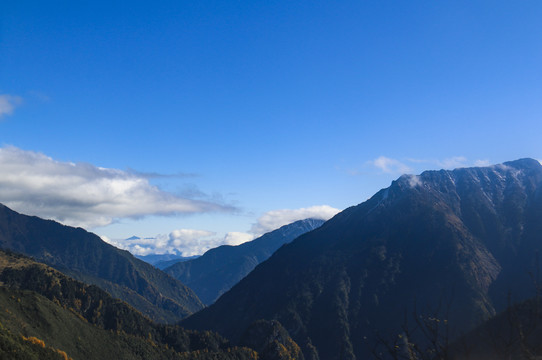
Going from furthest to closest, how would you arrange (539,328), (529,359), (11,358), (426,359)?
(11,358), (539,328), (426,359), (529,359)

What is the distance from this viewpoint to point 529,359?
25.2 meters

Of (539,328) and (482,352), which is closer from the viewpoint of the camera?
(539,328)

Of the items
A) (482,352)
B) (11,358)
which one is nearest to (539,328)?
(482,352)

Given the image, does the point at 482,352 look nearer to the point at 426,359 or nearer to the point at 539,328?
the point at 539,328

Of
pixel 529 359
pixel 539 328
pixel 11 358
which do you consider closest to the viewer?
pixel 529 359

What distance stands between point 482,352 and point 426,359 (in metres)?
195

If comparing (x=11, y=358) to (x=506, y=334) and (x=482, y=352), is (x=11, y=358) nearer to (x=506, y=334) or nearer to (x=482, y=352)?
(x=482, y=352)

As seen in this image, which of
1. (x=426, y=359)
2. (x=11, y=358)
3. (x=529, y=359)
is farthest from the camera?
(x=11, y=358)

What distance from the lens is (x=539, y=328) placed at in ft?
570

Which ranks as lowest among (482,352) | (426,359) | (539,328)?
(482,352)

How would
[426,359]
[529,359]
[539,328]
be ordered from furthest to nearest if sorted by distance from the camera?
1. [539,328]
2. [426,359]
3. [529,359]

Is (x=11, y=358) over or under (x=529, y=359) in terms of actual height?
under

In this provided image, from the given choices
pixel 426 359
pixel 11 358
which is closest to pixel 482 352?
pixel 426 359

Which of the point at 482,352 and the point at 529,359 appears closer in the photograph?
the point at 529,359
